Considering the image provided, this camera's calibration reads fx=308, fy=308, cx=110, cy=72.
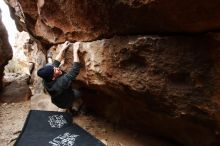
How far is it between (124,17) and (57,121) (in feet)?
9.52

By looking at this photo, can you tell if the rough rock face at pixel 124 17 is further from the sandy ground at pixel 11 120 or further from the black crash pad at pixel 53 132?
the sandy ground at pixel 11 120

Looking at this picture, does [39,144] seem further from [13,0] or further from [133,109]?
[13,0]

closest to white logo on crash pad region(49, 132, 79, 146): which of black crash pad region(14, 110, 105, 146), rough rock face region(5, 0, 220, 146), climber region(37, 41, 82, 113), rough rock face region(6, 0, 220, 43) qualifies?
black crash pad region(14, 110, 105, 146)

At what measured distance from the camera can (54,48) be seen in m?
7.04

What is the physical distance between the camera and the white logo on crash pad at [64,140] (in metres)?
5.49

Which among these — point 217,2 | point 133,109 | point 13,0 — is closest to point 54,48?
point 133,109

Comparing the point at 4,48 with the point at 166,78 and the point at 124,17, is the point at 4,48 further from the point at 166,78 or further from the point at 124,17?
the point at 166,78

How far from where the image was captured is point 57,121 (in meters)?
6.23

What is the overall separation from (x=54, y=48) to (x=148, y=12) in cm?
359

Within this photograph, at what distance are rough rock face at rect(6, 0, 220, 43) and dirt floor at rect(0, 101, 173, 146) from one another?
1756mm

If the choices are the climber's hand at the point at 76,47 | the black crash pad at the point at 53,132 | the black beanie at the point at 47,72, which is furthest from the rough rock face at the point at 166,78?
the black crash pad at the point at 53,132

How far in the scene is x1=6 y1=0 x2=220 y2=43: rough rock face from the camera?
140 inches

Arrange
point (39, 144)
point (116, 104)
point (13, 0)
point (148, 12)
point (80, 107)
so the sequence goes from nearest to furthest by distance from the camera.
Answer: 1. point (148, 12)
2. point (39, 144)
3. point (116, 104)
4. point (80, 107)
5. point (13, 0)

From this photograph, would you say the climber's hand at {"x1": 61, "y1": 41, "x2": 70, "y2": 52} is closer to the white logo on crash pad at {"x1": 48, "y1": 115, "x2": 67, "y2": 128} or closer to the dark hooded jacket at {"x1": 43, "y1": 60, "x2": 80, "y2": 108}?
the dark hooded jacket at {"x1": 43, "y1": 60, "x2": 80, "y2": 108}
